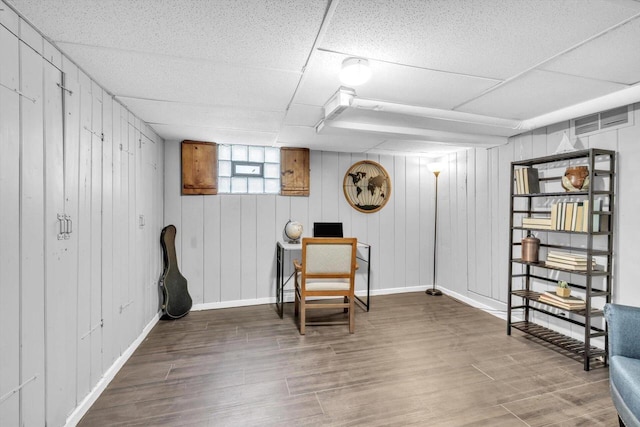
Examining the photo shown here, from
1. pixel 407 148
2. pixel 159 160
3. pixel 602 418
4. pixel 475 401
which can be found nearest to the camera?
pixel 602 418

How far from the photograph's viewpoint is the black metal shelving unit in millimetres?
2336

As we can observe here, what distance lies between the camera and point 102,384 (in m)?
2.02

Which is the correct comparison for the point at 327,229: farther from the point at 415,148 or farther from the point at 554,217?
the point at 554,217

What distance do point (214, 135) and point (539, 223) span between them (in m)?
3.57

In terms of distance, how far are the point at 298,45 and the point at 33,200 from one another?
4.98 ft

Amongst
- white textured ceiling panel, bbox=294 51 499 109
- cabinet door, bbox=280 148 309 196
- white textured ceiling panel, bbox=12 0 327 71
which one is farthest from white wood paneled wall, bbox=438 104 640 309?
white textured ceiling panel, bbox=12 0 327 71

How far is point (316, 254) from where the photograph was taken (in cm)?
295

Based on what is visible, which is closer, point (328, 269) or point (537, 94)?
point (537, 94)

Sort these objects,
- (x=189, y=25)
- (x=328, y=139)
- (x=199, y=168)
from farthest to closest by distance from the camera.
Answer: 1. (x=199, y=168)
2. (x=328, y=139)
3. (x=189, y=25)

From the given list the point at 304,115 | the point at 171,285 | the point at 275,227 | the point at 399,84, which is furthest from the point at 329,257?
the point at 171,285

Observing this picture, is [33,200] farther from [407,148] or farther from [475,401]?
[407,148]

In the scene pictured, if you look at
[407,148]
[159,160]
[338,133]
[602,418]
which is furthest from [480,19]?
[159,160]

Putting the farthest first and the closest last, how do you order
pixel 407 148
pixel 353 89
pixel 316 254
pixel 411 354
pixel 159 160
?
1. pixel 407 148
2. pixel 159 160
3. pixel 316 254
4. pixel 411 354
5. pixel 353 89

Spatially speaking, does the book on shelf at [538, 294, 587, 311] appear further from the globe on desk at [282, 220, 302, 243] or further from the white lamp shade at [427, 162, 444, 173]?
the globe on desk at [282, 220, 302, 243]
